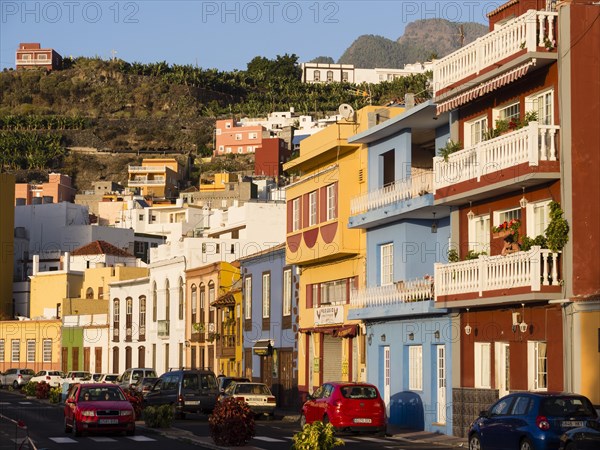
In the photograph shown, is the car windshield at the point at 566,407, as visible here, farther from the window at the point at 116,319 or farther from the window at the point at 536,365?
the window at the point at 116,319

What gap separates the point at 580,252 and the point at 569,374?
3.02 m

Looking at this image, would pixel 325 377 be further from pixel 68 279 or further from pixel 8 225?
pixel 8 225

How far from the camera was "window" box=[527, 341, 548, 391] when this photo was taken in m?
33.5

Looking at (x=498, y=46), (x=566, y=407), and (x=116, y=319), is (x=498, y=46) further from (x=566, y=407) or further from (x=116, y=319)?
(x=116, y=319)

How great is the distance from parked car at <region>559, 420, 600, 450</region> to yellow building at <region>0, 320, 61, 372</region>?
73020 mm

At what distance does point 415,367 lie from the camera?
4266 cm

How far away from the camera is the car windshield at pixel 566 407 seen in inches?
992

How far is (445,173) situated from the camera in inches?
1495

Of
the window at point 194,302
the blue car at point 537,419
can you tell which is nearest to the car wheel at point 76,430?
the blue car at point 537,419

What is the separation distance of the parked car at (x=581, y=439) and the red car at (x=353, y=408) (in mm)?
12942

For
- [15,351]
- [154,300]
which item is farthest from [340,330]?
[15,351]

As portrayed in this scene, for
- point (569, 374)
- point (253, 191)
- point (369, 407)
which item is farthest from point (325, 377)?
point (253, 191)

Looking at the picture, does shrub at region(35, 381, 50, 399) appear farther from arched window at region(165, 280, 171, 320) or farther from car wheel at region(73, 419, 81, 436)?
car wheel at region(73, 419, 81, 436)

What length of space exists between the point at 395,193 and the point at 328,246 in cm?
704
